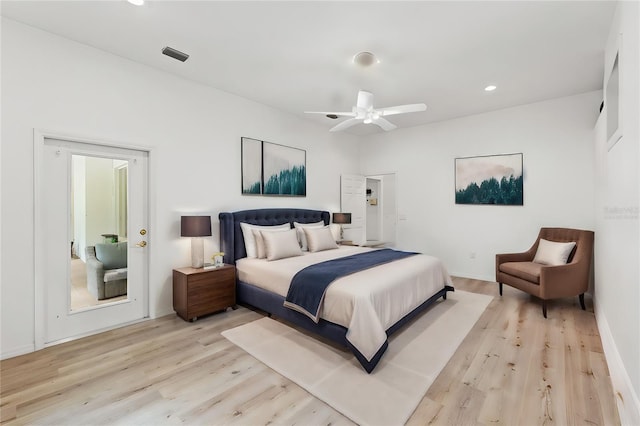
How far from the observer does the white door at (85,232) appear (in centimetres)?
278

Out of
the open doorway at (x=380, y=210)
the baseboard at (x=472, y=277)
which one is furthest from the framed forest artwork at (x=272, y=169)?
the baseboard at (x=472, y=277)

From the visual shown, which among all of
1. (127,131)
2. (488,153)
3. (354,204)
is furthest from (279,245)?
(488,153)

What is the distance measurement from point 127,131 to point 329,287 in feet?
9.37

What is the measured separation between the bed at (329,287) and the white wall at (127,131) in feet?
0.90

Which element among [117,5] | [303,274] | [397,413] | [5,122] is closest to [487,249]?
[303,274]

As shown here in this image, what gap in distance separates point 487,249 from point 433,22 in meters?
3.92

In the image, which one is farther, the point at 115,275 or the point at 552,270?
the point at 552,270

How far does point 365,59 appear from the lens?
318cm

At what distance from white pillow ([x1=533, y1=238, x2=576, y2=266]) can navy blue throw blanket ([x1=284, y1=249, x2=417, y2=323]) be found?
2.38 metres

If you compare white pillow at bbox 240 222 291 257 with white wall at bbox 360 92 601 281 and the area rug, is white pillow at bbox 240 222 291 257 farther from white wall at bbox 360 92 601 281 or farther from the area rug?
white wall at bbox 360 92 601 281

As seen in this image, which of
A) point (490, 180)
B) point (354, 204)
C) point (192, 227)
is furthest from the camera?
point (354, 204)

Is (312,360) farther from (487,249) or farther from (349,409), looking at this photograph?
(487,249)

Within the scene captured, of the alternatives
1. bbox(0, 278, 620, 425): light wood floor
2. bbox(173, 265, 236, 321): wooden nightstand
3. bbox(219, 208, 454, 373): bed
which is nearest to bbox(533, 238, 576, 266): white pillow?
bbox(0, 278, 620, 425): light wood floor

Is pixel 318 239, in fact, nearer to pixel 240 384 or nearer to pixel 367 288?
pixel 367 288
